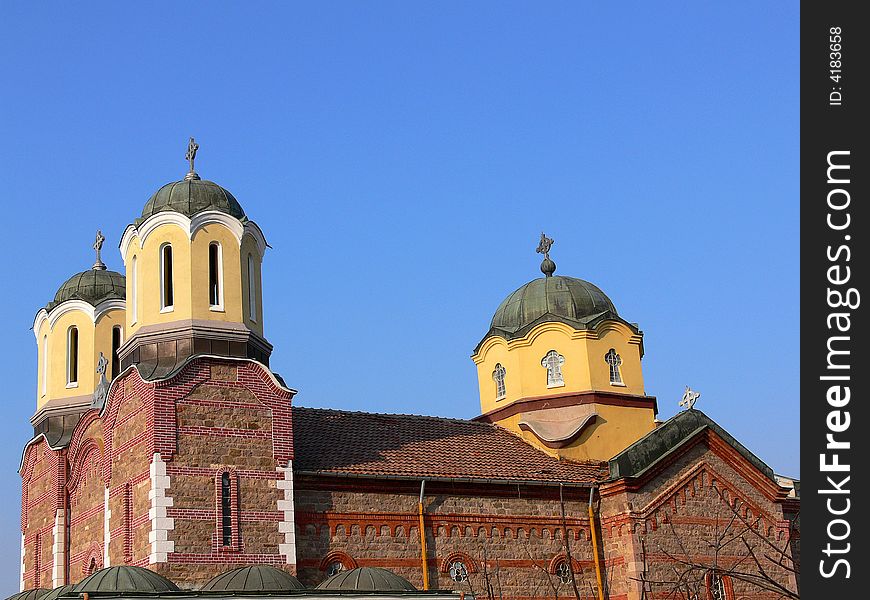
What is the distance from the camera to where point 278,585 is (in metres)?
19.9

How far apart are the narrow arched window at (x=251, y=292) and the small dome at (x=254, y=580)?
6270mm

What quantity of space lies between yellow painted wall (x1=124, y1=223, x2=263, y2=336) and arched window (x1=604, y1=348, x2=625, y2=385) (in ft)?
36.0

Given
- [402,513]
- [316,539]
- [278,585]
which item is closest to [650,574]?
[402,513]

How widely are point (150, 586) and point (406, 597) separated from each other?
4481 mm

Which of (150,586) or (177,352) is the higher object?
(177,352)

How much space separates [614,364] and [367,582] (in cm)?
1333

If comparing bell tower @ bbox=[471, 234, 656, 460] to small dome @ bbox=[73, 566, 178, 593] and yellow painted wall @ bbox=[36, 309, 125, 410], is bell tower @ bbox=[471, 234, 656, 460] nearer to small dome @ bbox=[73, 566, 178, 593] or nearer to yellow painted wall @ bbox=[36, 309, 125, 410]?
yellow painted wall @ bbox=[36, 309, 125, 410]

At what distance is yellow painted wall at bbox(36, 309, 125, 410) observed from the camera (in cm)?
3034

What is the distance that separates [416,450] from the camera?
26.5 meters

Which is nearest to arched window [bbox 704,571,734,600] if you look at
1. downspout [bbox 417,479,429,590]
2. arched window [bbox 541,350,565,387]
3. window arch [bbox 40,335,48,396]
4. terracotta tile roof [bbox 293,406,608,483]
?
terracotta tile roof [bbox 293,406,608,483]

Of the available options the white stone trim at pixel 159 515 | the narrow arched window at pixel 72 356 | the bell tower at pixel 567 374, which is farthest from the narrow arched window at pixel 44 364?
the bell tower at pixel 567 374

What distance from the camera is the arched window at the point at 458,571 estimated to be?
80.4 feet

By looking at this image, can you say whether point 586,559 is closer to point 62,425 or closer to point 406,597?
point 406,597
